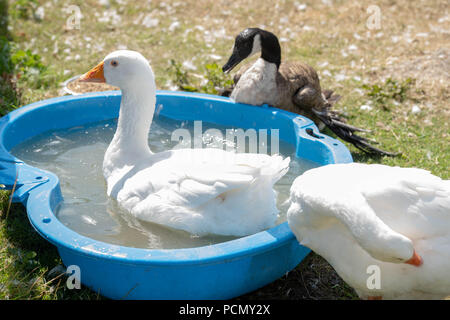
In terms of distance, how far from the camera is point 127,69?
341 centimetres

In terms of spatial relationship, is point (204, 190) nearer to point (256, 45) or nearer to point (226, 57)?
point (256, 45)

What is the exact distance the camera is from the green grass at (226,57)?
2895mm

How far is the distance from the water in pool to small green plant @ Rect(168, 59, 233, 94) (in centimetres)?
81

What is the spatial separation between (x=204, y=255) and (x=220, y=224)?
45cm

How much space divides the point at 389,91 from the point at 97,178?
353 centimetres

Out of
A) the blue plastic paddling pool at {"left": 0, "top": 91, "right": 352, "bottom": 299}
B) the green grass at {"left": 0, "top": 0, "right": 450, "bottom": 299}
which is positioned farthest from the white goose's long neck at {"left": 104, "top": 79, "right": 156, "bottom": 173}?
the green grass at {"left": 0, "top": 0, "right": 450, "bottom": 299}

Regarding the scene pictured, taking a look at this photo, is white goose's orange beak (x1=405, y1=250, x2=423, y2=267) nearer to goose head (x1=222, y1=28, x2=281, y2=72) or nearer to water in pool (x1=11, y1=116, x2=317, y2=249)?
water in pool (x1=11, y1=116, x2=317, y2=249)

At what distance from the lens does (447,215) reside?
2213mm

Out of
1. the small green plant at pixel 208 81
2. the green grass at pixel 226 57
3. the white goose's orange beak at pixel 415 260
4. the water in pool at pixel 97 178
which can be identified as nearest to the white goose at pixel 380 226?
the white goose's orange beak at pixel 415 260

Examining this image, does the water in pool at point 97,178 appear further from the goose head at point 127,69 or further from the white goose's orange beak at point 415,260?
the white goose's orange beak at point 415,260

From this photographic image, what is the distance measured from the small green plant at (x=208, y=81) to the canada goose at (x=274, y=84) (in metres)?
0.55

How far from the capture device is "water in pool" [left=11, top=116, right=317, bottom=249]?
3.02 m
